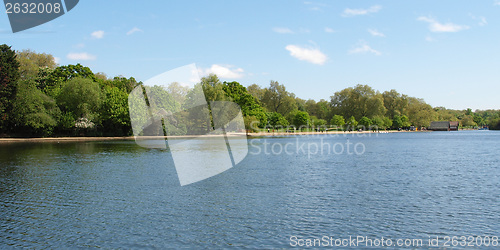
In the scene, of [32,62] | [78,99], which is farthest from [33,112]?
[32,62]

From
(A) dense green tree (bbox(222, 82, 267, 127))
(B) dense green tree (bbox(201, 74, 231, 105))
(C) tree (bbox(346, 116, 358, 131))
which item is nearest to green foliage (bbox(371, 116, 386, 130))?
(C) tree (bbox(346, 116, 358, 131))

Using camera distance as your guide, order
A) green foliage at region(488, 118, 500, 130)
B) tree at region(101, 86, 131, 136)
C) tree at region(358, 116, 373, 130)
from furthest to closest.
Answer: green foliage at region(488, 118, 500, 130) → tree at region(358, 116, 373, 130) → tree at region(101, 86, 131, 136)

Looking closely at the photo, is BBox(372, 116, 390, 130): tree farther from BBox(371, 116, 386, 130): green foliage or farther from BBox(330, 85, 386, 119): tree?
BBox(330, 85, 386, 119): tree

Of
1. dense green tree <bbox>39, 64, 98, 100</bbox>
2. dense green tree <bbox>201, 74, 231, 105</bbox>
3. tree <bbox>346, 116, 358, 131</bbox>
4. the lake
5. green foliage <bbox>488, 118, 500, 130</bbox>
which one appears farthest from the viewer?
green foliage <bbox>488, 118, 500, 130</bbox>

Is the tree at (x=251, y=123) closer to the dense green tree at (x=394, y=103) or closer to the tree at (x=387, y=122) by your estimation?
the tree at (x=387, y=122)

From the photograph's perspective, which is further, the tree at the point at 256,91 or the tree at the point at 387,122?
the tree at the point at 256,91

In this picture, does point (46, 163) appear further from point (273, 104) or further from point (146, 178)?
point (273, 104)

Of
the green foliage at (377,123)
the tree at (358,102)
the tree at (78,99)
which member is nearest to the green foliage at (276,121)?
the green foliage at (377,123)

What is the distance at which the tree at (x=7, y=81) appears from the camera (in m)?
61.0

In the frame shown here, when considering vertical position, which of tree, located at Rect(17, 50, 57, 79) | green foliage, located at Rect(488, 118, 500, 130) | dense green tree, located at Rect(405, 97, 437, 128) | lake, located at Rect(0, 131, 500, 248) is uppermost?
tree, located at Rect(17, 50, 57, 79)

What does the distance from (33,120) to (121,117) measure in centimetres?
1547

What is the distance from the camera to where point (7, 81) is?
61406 mm

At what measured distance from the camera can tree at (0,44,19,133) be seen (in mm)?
61000

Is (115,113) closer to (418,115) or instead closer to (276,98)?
(276,98)
